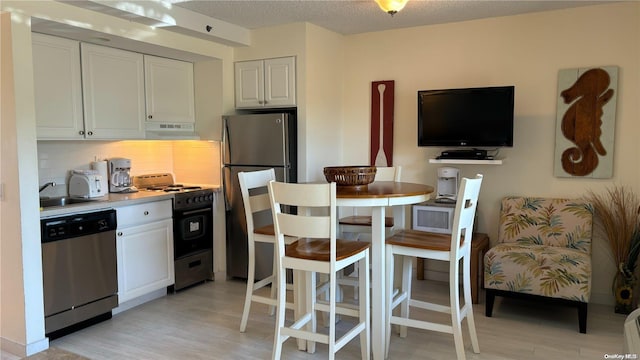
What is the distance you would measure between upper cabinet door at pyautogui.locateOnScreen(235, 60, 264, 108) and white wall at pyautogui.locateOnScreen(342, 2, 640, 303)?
3.16ft

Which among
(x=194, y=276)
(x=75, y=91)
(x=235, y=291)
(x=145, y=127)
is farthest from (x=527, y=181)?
(x=75, y=91)

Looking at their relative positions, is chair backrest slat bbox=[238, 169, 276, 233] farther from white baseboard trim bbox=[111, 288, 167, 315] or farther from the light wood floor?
white baseboard trim bbox=[111, 288, 167, 315]

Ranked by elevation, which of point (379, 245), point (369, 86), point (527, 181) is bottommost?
point (379, 245)

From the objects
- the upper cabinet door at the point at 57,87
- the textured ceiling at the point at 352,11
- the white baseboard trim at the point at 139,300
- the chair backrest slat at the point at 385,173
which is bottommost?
the white baseboard trim at the point at 139,300

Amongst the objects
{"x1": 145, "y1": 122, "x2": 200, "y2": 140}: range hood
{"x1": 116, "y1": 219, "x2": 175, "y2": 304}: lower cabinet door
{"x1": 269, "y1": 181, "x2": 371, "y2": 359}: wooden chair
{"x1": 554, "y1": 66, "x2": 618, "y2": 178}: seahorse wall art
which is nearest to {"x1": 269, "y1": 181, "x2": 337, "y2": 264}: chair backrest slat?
{"x1": 269, "y1": 181, "x2": 371, "y2": 359}: wooden chair

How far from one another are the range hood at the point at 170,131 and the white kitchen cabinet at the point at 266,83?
1.72 feet

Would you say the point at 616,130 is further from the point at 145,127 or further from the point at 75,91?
the point at 75,91

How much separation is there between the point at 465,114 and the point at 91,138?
9.91 ft

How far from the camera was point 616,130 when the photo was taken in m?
3.75

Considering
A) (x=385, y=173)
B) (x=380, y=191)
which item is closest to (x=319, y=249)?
(x=380, y=191)

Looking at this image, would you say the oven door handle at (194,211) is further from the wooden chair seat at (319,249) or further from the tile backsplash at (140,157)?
the wooden chair seat at (319,249)

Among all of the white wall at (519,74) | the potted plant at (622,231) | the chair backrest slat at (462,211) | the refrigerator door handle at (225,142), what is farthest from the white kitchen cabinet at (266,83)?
the potted plant at (622,231)

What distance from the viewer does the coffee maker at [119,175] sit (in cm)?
412

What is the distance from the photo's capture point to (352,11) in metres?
3.91
